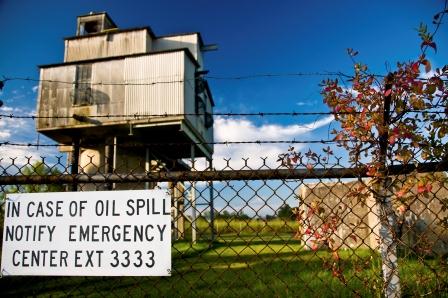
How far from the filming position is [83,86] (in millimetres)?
15500

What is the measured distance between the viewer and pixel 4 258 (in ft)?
7.89

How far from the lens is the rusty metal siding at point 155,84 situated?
14.4 metres

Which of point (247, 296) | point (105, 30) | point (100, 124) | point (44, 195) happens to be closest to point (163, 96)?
point (100, 124)

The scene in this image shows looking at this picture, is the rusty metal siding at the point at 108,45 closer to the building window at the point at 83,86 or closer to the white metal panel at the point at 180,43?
the white metal panel at the point at 180,43

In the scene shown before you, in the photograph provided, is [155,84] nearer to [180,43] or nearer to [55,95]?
[180,43]

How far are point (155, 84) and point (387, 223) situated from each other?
13400 millimetres

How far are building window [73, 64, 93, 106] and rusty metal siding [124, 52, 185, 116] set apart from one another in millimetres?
1641

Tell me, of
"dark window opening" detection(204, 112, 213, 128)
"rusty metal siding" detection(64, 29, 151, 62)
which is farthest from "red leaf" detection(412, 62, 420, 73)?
"dark window opening" detection(204, 112, 213, 128)

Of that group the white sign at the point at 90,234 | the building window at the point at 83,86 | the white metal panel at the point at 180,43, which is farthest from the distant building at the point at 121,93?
the white sign at the point at 90,234

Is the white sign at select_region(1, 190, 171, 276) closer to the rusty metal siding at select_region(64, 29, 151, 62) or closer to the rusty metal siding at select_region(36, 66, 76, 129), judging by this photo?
the rusty metal siding at select_region(36, 66, 76, 129)

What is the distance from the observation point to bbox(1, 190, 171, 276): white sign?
2.23 m

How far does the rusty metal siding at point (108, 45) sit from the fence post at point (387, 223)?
1513 centimetres

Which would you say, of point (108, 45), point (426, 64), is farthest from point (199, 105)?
point (426, 64)

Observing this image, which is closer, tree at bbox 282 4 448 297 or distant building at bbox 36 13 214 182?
tree at bbox 282 4 448 297
